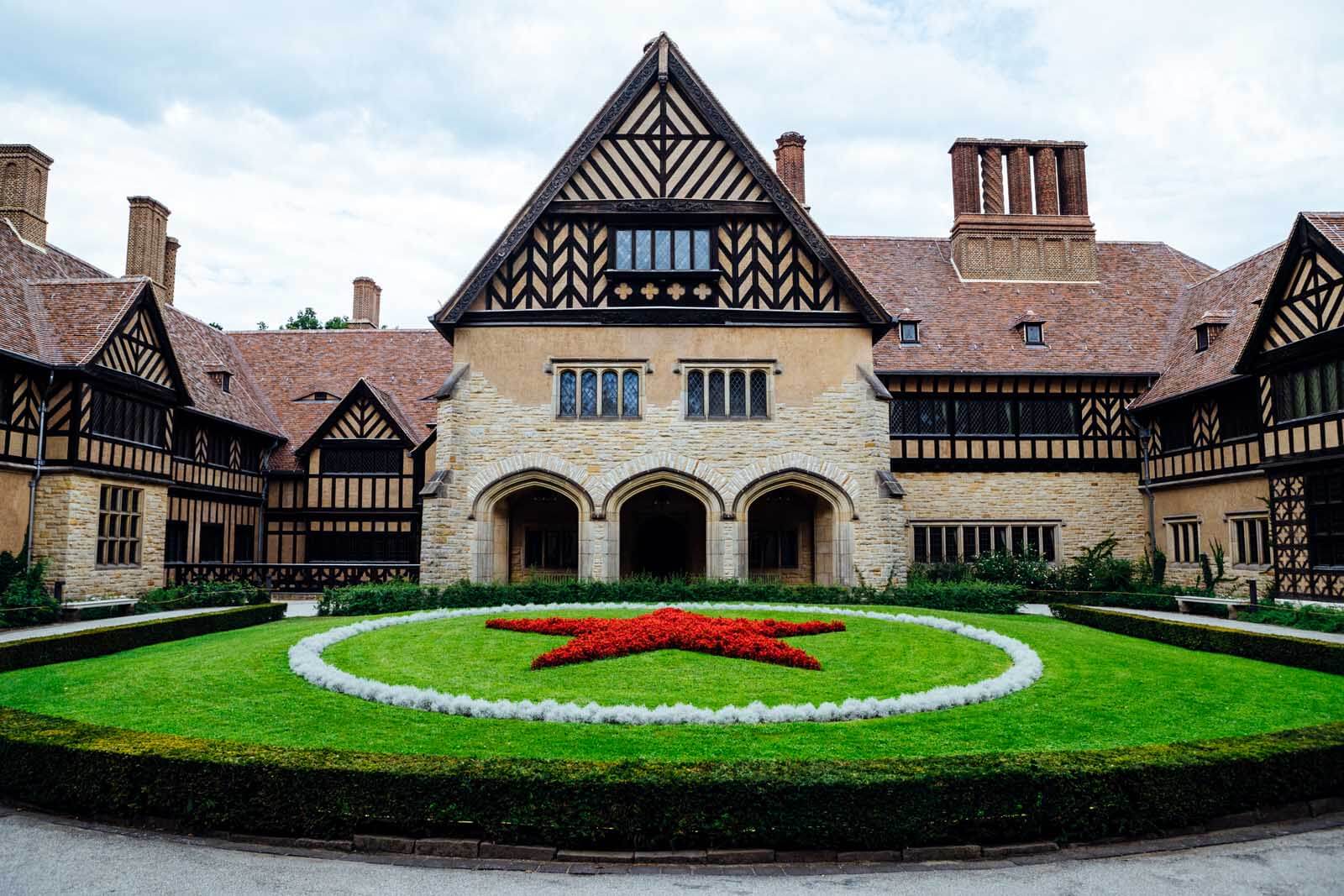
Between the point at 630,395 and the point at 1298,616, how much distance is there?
14.9m

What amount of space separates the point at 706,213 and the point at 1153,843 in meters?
18.5

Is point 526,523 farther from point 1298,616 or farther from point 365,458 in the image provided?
point 1298,616

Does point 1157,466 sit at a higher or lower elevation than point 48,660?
higher

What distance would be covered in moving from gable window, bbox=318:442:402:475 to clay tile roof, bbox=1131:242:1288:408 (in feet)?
74.0

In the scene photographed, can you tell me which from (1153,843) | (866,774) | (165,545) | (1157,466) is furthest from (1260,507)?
(165,545)

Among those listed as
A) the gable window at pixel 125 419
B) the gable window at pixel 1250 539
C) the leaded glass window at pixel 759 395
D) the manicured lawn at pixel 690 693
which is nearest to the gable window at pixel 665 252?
the leaded glass window at pixel 759 395

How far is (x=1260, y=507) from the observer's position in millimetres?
21156

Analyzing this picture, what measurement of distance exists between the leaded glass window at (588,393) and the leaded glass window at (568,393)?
7.7 inches

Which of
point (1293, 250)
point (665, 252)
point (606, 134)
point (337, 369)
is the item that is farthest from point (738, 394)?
point (337, 369)

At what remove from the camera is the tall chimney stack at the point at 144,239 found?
28.4 meters

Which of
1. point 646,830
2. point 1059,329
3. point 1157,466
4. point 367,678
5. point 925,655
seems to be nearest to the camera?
point 646,830

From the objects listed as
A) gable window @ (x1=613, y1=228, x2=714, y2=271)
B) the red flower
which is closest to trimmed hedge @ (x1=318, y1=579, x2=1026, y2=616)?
the red flower

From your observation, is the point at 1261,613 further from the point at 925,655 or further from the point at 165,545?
the point at 165,545

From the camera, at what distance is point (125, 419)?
21.5 metres
